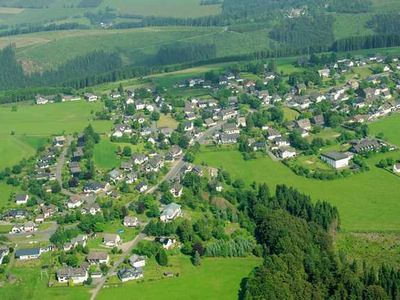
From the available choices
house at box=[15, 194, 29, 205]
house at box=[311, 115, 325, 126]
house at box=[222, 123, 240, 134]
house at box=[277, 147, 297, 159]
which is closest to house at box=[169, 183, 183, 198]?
house at box=[15, 194, 29, 205]

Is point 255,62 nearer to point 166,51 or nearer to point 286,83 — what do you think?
point 286,83

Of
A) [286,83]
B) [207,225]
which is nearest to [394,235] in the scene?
[207,225]

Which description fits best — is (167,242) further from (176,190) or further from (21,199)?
(21,199)

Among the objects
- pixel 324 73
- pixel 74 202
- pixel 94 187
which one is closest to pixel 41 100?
pixel 94 187

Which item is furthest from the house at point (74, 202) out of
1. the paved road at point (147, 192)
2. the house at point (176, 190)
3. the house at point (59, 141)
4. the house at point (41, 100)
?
the house at point (41, 100)

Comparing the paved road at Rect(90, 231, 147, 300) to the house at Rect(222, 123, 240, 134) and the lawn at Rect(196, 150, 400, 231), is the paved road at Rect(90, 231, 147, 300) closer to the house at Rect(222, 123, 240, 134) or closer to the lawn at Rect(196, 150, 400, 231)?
the lawn at Rect(196, 150, 400, 231)
